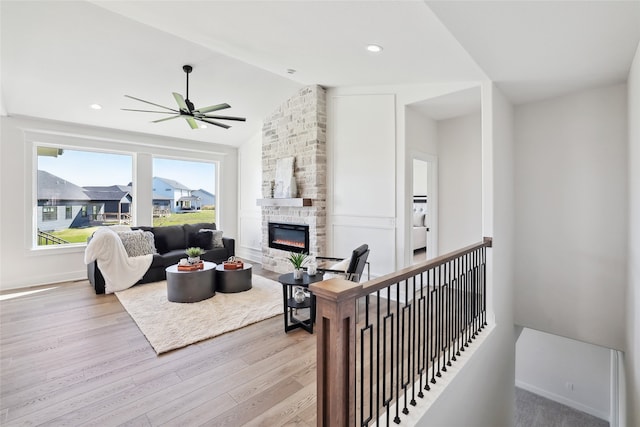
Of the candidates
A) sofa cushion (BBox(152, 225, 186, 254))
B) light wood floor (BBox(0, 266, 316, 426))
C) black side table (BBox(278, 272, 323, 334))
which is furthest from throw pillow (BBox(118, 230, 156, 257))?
black side table (BBox(278, 272, 323, 334))

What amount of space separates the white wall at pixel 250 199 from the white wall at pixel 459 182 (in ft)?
12.6

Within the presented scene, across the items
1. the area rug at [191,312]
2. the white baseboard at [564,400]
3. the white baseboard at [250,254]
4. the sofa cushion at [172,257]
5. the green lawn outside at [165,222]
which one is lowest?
the white baseboard at [564,400]

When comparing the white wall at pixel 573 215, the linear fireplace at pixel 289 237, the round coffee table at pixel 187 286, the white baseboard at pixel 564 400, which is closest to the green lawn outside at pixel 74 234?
the round coffee table at pixel 187 286

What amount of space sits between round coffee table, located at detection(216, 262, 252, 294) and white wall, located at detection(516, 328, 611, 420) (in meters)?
5.30

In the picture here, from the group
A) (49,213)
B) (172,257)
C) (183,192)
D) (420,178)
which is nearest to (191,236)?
(172,257)

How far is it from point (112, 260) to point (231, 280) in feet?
6.14

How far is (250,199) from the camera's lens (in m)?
7.18

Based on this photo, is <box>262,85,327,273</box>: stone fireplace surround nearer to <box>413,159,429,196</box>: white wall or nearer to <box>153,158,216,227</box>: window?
<box>153,158,216,227</box>: window

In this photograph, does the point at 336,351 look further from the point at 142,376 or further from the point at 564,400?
the point at 564,400

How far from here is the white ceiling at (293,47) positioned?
7.27 feet

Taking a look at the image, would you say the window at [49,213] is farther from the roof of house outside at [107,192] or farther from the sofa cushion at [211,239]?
the sofa cushion at [211,239]

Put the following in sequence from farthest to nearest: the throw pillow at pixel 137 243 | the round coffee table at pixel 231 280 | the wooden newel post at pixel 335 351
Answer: the throw pillow at pixel 137 243
the round coffee table at pixel 231 280
the wooden newel post at pixel 335 351

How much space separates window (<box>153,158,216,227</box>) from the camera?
256 inches

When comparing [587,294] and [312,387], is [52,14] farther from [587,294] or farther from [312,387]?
[587,294]
